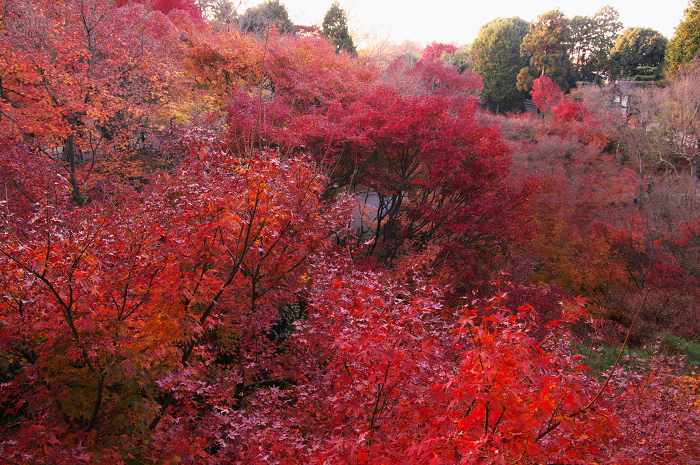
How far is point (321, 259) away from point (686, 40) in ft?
112

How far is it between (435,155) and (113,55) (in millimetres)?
11127

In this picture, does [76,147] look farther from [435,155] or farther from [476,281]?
[476,281]

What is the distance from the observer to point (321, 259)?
5.91 meters

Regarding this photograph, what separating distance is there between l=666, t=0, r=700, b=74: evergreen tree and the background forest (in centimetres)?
19

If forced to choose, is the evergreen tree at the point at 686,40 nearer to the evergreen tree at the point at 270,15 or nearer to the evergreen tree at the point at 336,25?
the evergreen tree at the point at 336,25

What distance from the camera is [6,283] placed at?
312 cm

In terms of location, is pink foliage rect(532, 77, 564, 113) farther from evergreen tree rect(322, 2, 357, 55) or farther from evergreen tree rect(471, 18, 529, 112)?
evergreen tree rect(322, 2, 357, 55)

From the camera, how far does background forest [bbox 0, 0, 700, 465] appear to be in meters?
3.18

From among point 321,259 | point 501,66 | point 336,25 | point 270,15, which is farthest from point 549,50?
point 321,259

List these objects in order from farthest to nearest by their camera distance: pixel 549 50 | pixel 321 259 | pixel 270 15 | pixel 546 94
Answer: pixel 549 50
pixel 546 94
pixel 270 15
pixel 321 259

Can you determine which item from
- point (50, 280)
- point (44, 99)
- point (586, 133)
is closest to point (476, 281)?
point (50, 280)

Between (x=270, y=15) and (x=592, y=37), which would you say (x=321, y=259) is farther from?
(x=592, y=37)

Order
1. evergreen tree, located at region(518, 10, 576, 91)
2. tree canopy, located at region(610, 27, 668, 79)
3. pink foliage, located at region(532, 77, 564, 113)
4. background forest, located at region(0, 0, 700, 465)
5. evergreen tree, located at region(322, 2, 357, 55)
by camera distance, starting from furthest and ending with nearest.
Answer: evergreen tree, located at region(518, 10, 576, 91), tree canopy, located at region(610, 27, 668, 79), pink foliage, located at region(532, 77, 564, 113), evergreen tree, located at region(322, 2, 357, 55), background forest, located at region(0, 0, 700, 465)

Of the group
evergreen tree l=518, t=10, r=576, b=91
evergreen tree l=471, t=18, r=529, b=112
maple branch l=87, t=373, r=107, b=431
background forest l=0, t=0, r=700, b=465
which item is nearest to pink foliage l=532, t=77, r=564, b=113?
evergreen tree l=518, t=10, r=576, b=91
